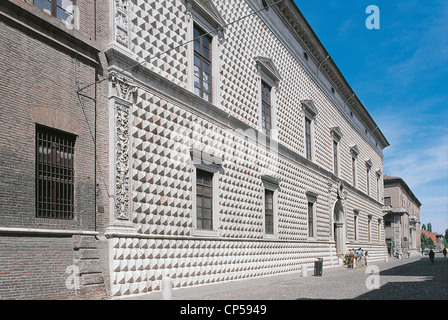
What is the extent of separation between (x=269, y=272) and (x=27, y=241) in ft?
40.0

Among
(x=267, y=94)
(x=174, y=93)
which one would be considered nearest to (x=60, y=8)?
(x=174, y=93)

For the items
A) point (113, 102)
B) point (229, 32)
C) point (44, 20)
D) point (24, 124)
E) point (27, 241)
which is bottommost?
point (27, 241)

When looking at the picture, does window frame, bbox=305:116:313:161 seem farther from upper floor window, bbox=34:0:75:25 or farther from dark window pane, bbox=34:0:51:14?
dark window pane, bbox=34:0:51:14

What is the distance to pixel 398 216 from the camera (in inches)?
2554

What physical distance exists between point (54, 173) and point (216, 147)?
6913 millimetres

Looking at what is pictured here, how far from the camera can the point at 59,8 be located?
10.1 meters

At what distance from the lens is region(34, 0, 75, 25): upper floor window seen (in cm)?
968

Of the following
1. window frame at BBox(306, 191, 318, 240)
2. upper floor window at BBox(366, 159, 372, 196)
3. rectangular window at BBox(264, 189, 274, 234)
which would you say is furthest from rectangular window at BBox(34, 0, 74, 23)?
upper floor window at BBox(366, 159, 372, 196)

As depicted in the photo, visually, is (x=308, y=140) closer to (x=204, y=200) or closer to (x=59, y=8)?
(x=204, y=200)

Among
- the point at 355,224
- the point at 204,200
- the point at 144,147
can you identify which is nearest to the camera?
the point at 144,147

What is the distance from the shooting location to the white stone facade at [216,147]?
37.1ft
